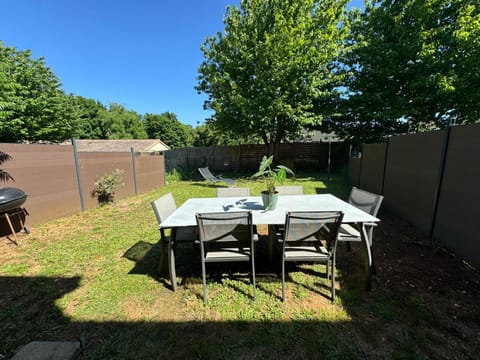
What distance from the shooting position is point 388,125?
989 cm

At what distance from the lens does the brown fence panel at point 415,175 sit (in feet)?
9.31

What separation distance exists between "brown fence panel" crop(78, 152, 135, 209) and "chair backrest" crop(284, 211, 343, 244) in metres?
5.20

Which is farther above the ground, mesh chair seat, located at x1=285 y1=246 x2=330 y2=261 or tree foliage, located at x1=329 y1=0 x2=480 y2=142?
tree foliage, located at x1=329 y1=0 x2=480 y2=142

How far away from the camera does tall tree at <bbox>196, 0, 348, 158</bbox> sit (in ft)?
24.3

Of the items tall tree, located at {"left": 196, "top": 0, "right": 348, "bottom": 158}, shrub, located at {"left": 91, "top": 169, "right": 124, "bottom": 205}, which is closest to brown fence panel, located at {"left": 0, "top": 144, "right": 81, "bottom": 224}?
shrub, located at {"left": 91, "top": 169, "right": 124, "bottom": 205}

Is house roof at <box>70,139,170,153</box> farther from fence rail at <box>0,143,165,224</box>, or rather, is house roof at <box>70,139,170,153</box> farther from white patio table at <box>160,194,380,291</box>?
white patio table at <box>160,194,380,291</box>

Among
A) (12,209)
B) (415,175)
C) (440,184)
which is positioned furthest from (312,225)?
(12,209)

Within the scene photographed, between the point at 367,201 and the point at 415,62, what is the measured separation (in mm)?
8607

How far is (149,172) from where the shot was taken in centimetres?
739

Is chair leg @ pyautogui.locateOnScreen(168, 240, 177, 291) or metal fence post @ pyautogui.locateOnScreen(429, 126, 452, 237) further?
metal fence post @ pyautogui.locateOnScreen(429, 126, 452, 237)

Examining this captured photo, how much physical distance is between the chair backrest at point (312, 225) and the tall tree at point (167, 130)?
35345mm

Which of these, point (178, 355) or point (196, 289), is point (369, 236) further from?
point (178, 355)

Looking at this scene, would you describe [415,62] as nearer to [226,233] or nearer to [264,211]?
[264,211]

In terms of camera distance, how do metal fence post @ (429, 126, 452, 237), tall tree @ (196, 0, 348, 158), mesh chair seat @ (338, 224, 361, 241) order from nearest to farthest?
mesh chair seat @ (338, 224, 361, 241), metal fence post @ (429, 126, 452, 237), tall tree @ (196, 0, 348, 158)
